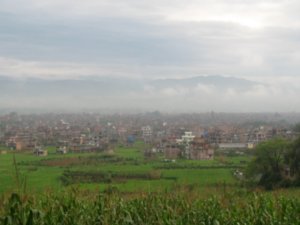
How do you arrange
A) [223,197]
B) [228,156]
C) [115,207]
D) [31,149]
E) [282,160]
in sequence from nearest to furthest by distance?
1. [115,207]
2. [223,197]
3. [282,160]
4. [228,156]
5. [31,149]

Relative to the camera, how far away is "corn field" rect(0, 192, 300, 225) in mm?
7074

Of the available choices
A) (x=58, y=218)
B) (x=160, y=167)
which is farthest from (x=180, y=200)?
(x=160, y=167)

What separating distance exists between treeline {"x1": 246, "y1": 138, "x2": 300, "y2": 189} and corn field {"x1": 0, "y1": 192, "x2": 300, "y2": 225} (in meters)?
14.6

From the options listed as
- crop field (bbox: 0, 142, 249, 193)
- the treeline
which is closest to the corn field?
the treeline

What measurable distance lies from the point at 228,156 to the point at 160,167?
10.6 metres

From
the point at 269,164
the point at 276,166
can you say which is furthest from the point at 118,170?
the point at 276,166

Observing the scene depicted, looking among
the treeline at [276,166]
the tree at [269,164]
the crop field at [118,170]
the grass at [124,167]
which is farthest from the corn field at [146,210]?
the grass at [124,167]

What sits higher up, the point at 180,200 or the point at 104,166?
the point at 180,200

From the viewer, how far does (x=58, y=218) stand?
7.55m

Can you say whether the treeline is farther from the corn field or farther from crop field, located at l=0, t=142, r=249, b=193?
the corn field

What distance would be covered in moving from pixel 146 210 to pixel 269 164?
19587mm

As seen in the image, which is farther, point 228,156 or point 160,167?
point 228,156

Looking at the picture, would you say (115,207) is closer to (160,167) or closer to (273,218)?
(273,218)

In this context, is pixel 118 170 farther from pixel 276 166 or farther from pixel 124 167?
pixel 276 166
